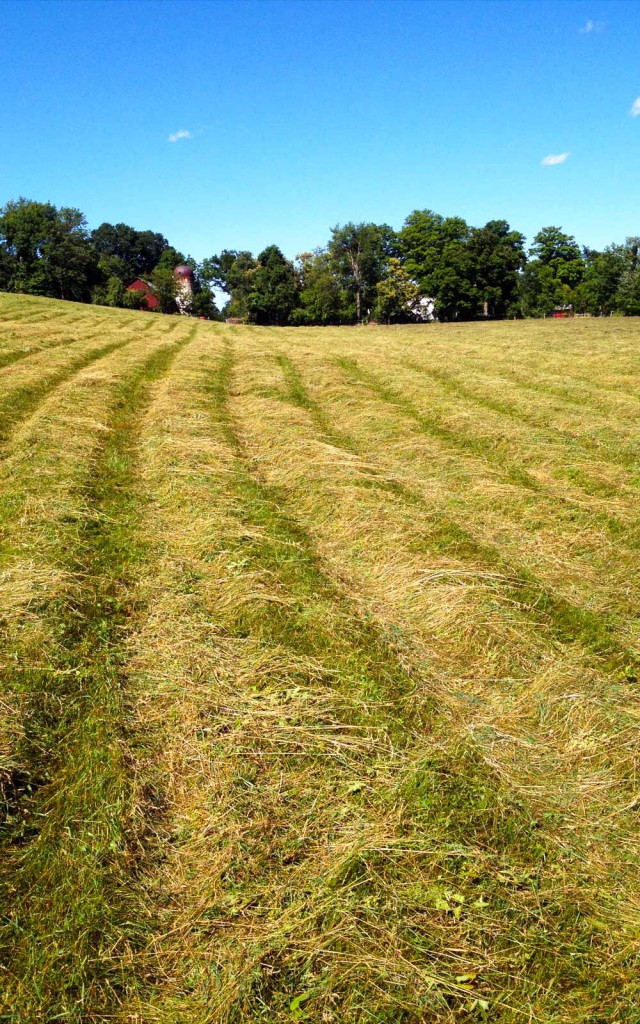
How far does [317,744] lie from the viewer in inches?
126

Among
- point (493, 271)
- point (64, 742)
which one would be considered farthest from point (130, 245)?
point (64, 742)

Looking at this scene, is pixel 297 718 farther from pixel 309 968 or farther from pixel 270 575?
pixel 270 575

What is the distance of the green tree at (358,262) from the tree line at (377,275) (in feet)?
0.48

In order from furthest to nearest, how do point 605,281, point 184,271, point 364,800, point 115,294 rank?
point 184,271 < point 605,281 < point 115,294 < point 364,800

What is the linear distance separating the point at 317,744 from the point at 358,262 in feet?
281

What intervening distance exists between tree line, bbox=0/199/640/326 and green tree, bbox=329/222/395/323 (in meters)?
0.15

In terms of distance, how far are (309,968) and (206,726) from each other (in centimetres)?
141

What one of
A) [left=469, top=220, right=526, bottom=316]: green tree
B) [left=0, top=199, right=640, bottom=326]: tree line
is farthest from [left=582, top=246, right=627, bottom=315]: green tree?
[left=469, top=220, right=526, bottom=316]: green tree

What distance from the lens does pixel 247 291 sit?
90750 millimetres

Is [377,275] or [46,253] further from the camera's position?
[377,275]

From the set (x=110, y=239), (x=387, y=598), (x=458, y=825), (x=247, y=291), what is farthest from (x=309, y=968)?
(x=110, y=239)

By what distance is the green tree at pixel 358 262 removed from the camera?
78.0m

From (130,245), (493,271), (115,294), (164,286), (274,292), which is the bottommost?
(115,294)

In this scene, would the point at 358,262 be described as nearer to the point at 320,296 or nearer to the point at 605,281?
Result: the point at 320,296
